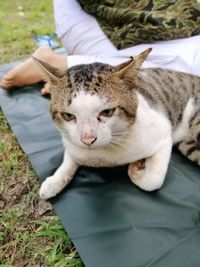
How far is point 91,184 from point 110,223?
9.2 inches

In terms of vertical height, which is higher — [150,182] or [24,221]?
[150,182]

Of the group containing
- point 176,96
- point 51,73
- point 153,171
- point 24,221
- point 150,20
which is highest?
point 51,73

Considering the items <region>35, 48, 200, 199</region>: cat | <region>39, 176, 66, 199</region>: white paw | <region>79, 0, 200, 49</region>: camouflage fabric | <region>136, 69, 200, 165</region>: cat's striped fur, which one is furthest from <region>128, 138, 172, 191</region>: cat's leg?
<region>79, 0, 200, 49</region>: camouflage fabric

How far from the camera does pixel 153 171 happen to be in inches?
59.5

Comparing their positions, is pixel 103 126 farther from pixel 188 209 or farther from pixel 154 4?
pixel 154 4

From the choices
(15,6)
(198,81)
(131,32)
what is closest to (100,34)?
(131,32)

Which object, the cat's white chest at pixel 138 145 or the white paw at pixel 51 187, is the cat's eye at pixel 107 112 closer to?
the cat's white chest at pixel 138 145

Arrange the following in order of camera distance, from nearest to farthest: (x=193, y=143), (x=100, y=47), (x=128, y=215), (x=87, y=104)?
(x=87, y=104), (x=128, y=215), (x=193, y=143), (x=100, y=47)

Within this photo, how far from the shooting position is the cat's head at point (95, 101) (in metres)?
1.26

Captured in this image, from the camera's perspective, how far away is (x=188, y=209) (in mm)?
1473

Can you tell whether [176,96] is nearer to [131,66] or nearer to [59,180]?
[131,66]

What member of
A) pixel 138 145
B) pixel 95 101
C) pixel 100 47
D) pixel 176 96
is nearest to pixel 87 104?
pixel 95 101

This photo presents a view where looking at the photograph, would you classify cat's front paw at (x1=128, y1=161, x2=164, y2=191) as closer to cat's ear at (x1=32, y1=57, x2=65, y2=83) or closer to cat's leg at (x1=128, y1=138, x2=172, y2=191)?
cat's leg at (x1=128, y1=138, x2=172, y2=191)

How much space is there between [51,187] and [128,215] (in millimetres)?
326
